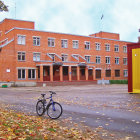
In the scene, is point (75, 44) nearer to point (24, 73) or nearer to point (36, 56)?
point (36, 56)

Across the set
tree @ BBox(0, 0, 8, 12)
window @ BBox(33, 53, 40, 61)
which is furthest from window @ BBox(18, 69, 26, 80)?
tree @ BBox(0, 0, 8, 12)

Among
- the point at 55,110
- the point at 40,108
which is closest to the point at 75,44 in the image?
the point at 40,108

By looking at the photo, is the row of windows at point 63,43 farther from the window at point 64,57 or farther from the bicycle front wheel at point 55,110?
the bicycle front wheel at point 55,110

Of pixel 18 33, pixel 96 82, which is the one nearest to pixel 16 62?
pixel 18 33

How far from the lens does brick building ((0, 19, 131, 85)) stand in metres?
42.4

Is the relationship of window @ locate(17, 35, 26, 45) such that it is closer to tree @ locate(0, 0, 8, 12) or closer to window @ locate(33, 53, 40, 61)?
window @ locate(33, 53, 40, 61)

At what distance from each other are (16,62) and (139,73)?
27.4 m

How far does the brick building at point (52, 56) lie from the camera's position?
4241cm

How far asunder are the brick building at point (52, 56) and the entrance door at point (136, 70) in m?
24.4

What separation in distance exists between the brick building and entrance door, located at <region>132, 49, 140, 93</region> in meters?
24.4

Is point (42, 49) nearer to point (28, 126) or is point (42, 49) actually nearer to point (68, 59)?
point (68, 59)

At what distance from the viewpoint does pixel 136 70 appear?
68.1 feet

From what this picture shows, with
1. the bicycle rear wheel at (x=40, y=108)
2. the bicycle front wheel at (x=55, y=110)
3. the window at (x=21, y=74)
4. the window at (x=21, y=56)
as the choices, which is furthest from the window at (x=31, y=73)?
the bicycle front wheel at (x=55, y=110)

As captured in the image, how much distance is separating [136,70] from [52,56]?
2823 centimetres
